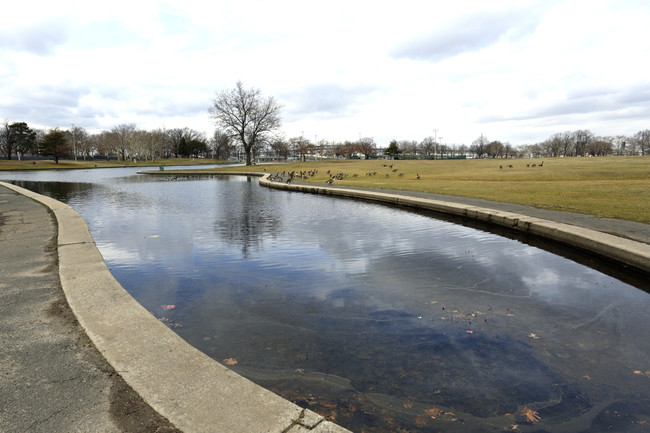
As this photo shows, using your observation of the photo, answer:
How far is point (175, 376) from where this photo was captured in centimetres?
317

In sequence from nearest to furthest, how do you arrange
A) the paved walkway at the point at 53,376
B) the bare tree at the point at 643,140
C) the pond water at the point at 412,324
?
the paved walkway at the point at 53,376, the pond water at the point at 412,324, the bare tree at the point at 643,140

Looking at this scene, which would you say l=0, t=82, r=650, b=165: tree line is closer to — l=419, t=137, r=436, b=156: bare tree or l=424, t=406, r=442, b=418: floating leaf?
l=419, t=137, r=436, b=156: bare tree

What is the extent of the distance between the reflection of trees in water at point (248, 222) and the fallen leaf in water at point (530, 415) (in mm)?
6607

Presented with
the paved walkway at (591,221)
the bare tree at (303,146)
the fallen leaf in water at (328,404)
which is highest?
the bare tree at (303,146)

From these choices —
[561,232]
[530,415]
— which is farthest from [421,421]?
[561,232]

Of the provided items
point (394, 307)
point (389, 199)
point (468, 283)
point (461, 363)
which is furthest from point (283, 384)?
point (389, 199)

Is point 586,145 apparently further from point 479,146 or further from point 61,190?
point 61,190

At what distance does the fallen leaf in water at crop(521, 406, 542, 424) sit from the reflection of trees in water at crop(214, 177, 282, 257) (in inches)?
260

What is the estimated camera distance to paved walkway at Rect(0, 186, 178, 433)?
261 centimetres

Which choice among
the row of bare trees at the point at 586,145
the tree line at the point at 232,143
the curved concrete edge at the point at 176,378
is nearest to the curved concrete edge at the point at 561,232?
the curved concrete edge at the point at 176,378

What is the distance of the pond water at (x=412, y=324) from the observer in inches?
139

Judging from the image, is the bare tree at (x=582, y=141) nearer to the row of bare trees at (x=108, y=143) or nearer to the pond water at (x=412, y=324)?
the row of bare trees at (x=108, y=143)

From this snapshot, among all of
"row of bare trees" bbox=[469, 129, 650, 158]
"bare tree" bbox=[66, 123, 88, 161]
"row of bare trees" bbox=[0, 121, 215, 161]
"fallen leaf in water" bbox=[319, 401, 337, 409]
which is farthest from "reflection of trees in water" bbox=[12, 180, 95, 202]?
"row of bare trees" bbox=[469, 129, 650, 158]

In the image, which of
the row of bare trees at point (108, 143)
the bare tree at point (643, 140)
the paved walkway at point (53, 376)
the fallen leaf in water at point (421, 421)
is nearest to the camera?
the paved walkway at point (53, 376)
